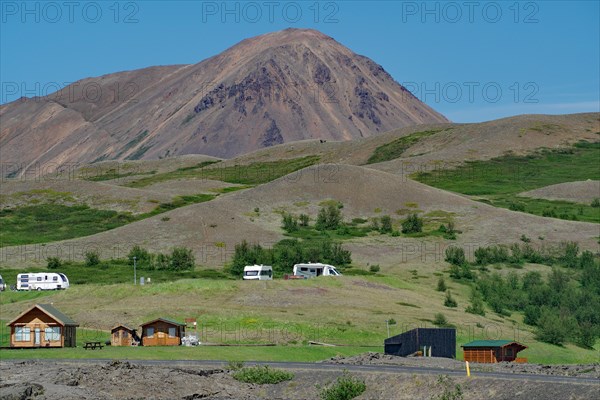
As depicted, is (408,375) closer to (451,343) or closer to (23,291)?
(451,343)

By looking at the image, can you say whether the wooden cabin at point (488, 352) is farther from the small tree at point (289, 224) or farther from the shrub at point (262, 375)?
the small tree at point (289, 224)

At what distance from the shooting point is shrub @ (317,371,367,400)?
6038cm

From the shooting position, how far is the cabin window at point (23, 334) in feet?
274

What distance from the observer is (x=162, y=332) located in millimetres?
84438

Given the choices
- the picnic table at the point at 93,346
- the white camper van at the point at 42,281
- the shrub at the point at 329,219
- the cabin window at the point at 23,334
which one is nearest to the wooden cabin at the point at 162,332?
the picnic table at the point at 93,346

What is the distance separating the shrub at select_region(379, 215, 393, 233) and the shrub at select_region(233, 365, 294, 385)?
349 feet

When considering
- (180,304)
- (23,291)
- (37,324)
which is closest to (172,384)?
(37,324)

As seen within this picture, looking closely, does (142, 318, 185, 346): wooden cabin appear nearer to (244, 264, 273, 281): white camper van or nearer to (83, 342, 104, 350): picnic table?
(83, 342, 104, 350): picnic table

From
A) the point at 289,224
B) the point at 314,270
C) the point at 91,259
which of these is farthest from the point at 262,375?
the point at 289,224

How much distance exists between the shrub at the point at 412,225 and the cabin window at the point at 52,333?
9458 centimetres

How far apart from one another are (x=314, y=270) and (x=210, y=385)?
62.4 metres

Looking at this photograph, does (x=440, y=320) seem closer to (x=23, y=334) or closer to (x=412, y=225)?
(x=23, y=334)

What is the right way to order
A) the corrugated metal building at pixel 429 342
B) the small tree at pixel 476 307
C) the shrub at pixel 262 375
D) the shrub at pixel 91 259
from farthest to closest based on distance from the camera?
1. the shrub at pixel 91 259
2. the small tree at pixel 476 307
3. the corrugated metal building at pixel 429 342
4. the shrub at pixel 262 375

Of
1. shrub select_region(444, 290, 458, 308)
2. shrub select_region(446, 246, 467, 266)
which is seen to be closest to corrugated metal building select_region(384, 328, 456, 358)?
shrub select_region(444, 290, 458, 308)
